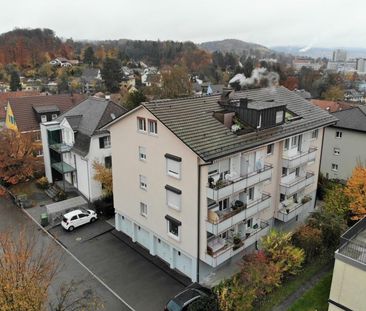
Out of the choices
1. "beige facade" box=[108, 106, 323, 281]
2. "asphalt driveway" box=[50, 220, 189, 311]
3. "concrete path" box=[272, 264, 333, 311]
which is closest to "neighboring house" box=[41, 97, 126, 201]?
"asphalt driveway" box=[50, 220, 189, 311]

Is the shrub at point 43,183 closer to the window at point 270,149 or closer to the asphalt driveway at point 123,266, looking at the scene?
the asphalt driveway at point 123,266

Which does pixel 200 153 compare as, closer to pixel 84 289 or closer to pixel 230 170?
pixel 230 170

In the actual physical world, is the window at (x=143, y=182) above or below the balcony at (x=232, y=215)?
above

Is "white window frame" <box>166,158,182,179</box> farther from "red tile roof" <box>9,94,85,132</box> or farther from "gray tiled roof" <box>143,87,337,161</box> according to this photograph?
"red tile roof" <box>9,94,85,132</box>

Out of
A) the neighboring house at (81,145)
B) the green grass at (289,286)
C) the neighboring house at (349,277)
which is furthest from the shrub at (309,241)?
the neighboring house at (81,145)

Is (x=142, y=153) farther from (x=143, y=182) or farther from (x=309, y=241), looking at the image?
(x=309, y=241)
